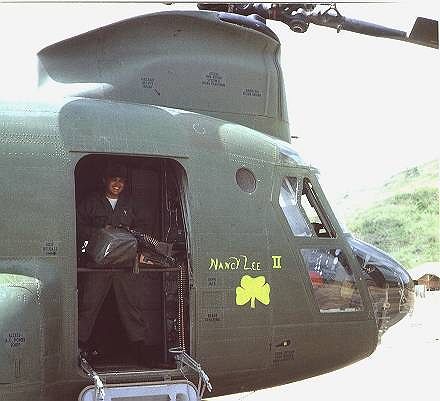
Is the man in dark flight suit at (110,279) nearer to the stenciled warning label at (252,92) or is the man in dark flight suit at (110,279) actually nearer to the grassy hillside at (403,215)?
the stenciled warning label at (252,92)

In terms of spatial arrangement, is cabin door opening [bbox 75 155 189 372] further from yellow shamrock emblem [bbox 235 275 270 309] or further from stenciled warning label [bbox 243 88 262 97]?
stenciled warning label [bbox 243 88 262 97]

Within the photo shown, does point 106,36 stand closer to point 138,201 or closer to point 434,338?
point 138,201

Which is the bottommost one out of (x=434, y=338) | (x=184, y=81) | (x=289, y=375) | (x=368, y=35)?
(x=434, y=338)

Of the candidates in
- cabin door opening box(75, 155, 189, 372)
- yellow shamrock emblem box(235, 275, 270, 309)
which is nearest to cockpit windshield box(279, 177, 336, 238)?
yellow shamrock emblem box(235, 275, 270, 309)

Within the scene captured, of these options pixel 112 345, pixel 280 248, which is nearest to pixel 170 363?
pixel 112 345

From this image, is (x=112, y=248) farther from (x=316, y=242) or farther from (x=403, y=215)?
(x=403, y=215)

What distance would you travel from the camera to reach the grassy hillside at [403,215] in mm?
63906

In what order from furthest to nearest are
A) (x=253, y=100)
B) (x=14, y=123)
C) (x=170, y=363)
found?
(x=253, y=100)
(x=170, y=363)
(x=14, y=123)

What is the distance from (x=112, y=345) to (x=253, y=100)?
2.82 meters

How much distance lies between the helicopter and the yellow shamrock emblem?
0.01m

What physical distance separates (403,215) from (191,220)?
6976 centimetres

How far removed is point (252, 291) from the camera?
679 cm

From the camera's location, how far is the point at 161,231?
7398mm

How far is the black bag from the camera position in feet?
20.8
